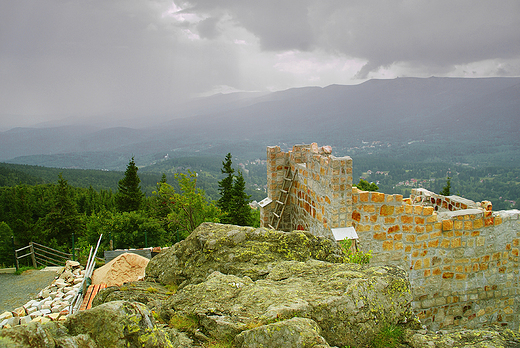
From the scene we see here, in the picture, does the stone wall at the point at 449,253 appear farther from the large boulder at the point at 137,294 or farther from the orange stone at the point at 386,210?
the large boulder at the point at 137,294

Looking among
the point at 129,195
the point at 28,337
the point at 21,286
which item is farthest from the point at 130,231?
the point at 129,195

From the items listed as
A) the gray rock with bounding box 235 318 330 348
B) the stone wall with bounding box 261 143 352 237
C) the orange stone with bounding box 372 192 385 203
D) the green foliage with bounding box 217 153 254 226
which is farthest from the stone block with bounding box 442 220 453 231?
the green foliage with bounding box 217 153 254 226

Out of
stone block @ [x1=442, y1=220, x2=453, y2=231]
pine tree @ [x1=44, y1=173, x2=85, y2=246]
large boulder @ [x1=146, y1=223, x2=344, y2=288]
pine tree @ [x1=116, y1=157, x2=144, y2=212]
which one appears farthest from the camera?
pine tree @ [x1=44, y1=173, x2=85, y2=246]

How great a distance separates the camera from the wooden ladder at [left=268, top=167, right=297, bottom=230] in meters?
11.2

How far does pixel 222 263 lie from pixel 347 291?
1.69 metres

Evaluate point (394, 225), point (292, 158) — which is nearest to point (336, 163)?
point (394, 225)

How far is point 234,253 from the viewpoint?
4129 millimetres

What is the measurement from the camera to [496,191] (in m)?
127

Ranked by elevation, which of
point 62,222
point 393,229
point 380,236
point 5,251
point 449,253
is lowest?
point 5,251

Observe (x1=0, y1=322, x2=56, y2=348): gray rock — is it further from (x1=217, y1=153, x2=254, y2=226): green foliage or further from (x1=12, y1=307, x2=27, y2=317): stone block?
(x1=217, y1=153, x2=254, y2=226): green foliage

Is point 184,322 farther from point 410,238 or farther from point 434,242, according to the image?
point 434,242

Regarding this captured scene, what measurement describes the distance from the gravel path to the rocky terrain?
33.4 feet

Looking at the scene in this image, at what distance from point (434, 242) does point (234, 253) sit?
6619 mm

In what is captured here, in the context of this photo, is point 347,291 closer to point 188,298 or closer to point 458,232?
point 188,298
